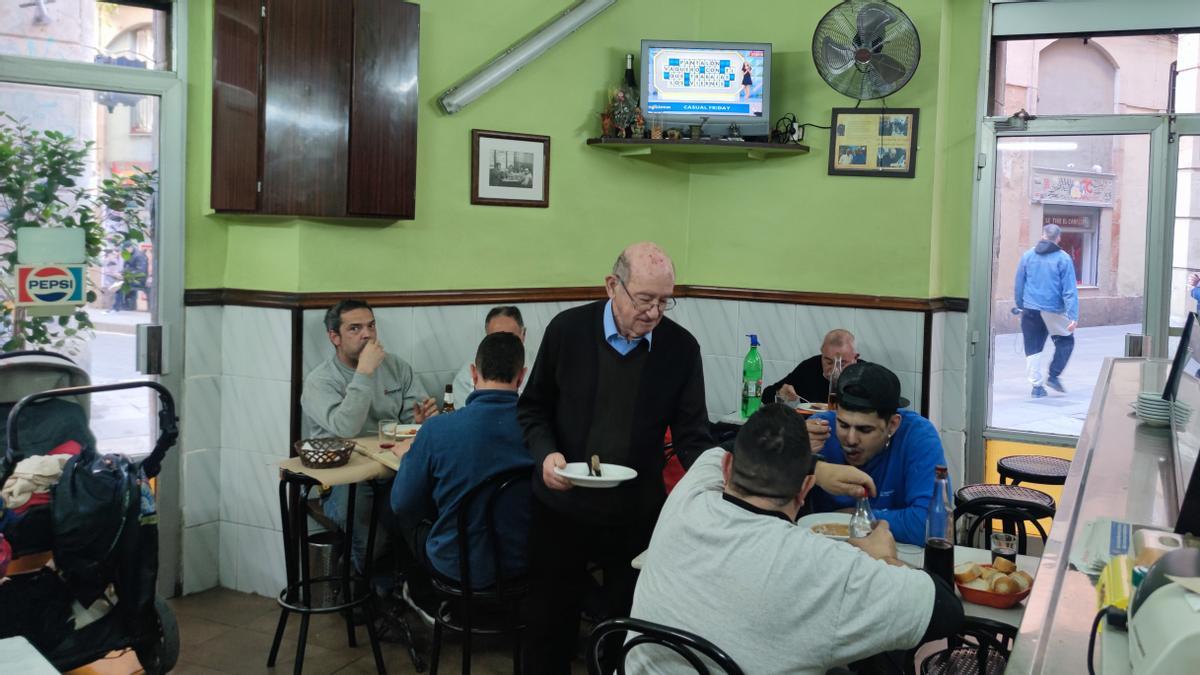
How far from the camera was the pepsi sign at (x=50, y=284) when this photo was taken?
415 centimetres

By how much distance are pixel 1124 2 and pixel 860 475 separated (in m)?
3.87

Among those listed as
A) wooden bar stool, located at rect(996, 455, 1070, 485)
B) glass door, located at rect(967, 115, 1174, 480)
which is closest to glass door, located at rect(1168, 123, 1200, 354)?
glass door, located at rect(967, 115, 1174, 480)

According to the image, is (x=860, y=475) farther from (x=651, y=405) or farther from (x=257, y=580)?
(x=257, y=580)

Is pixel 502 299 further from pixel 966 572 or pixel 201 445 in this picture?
pixel 966 572

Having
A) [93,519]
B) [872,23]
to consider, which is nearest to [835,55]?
[872,23]

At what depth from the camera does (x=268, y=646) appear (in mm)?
4152

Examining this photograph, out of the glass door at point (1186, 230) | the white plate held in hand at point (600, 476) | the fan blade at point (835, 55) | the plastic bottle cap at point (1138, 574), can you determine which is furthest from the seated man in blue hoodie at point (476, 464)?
the glass door at point (1186, 230)

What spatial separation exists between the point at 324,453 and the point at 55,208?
1543 mm

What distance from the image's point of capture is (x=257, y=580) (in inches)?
186

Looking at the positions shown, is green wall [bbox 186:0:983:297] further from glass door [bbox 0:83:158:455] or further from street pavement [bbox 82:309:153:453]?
street pavement [bbox 82:309:153:453]

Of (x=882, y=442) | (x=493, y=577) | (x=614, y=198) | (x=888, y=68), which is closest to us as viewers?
(x=882, y=442)

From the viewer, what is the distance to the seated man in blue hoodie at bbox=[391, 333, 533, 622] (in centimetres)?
341

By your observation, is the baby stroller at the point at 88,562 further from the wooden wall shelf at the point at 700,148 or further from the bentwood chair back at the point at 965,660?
the wooden wall shelf at the point at 700,148

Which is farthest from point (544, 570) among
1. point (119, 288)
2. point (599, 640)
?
point (119, 288)
